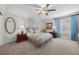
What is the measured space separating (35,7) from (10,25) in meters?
0.56

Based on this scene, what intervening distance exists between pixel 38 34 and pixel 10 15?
60 cm

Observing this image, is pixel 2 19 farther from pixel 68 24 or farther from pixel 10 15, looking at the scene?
pixel 68 24

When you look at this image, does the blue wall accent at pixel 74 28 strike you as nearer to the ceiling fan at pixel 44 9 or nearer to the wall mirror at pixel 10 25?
the ceiling fan at pixel 44 9

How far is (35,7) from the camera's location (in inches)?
78.4

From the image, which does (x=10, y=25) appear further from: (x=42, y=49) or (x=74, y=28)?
(x=74, y=28)

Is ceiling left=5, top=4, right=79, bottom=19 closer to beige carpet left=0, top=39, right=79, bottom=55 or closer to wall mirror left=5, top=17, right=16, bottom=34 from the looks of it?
wall mirror left=5, top=17, right=16, bottom=34

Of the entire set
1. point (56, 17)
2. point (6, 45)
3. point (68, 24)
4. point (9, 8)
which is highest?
point (9, 8)

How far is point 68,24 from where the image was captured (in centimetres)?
201

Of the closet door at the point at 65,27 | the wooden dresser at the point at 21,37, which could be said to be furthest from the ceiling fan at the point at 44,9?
the wooden dresser at the point at 21,37

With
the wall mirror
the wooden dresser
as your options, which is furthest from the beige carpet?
the wall mirror

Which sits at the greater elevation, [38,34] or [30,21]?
[30,21]

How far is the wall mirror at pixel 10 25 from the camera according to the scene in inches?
77.0

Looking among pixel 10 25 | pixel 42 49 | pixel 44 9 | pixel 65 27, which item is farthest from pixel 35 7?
pixel 42 49
